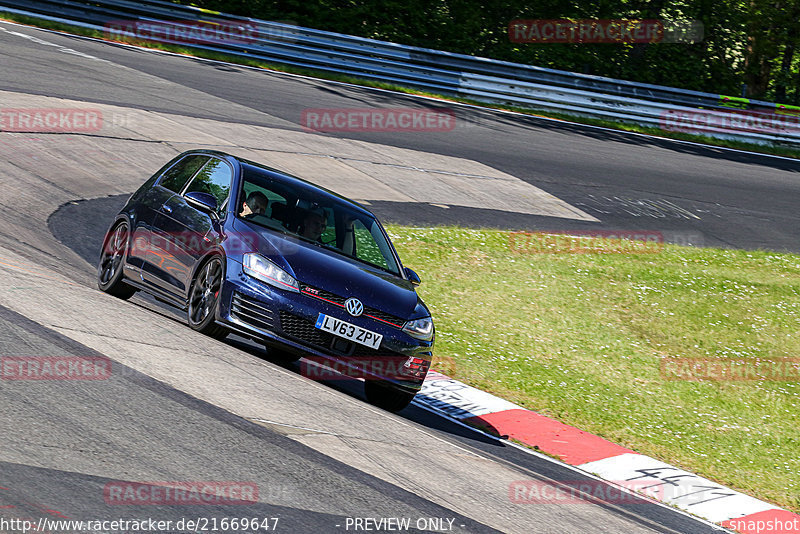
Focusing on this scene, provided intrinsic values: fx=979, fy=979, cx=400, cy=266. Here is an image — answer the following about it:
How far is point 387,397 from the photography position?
328 inches

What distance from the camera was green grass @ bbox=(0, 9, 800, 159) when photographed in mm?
24250

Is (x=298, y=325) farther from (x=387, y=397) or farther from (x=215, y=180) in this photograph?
(x=215, y=180)

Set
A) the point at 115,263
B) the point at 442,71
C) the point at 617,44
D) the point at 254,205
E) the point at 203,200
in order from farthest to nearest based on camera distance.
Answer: the point at 617,44 → the point at 442,71 → the point at 115,263 → the point at 254,205 → the point at 203,200

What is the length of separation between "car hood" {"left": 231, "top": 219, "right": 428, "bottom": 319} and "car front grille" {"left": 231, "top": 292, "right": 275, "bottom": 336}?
1.18 feet

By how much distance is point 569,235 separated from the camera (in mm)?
16641

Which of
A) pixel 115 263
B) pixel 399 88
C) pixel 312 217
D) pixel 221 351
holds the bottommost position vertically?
pixel 221 351

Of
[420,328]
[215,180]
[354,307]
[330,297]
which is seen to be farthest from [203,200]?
[420,328]

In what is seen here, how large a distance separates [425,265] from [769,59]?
23.8 metres

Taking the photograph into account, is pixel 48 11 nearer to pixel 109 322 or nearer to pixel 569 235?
pixel 569 235

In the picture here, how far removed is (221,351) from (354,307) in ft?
3.61

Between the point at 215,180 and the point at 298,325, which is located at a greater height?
the point at 215,180

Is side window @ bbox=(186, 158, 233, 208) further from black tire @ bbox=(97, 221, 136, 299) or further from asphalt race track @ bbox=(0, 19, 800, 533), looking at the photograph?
asphalt race track @ bbox=(0, 19, 800, 533)

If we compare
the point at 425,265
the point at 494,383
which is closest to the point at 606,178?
the point at 425,265

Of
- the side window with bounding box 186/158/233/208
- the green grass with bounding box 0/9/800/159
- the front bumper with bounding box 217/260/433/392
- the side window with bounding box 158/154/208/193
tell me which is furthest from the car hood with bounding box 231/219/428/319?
the green grass with bounding box 0/9/800/159
